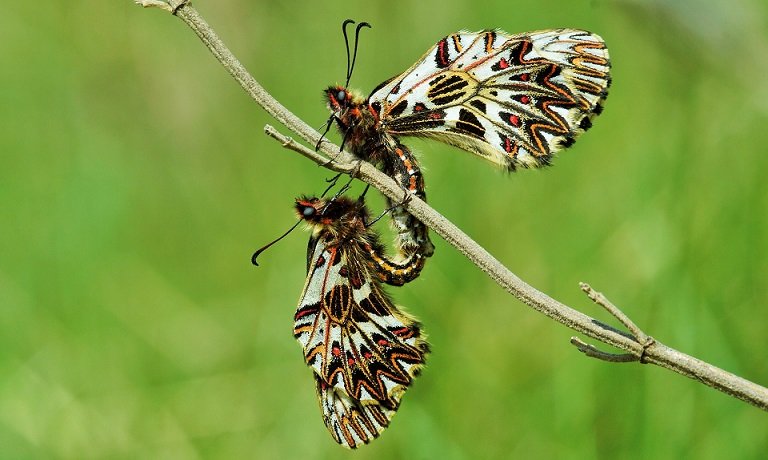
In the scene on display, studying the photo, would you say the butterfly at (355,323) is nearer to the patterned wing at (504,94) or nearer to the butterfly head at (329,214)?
the butterfly head at (329,214)

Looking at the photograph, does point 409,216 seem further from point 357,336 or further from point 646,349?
point 646,349

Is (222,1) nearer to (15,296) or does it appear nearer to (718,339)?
(15,296)

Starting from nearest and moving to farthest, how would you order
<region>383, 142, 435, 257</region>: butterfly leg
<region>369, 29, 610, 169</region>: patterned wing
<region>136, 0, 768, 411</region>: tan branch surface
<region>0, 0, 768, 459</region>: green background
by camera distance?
<region>136, 0, 768, 411</region>: tan branch surface < <region>369, 29, 610, 169</region>: patterned wing < <region>383, 142, 435, 257</region>: butterfly leg < <region>0, 0, 768, 459</region>: green background

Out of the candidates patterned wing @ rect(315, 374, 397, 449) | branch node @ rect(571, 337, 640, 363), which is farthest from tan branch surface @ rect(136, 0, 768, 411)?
patterned wing @ rect(315, 374, 397, 449)

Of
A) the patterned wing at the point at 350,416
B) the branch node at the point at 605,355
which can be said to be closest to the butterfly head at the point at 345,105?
the patterned wing at the point at 350,416

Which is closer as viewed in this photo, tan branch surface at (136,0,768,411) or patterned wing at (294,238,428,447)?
tan branch surface at (136,0,768,411)

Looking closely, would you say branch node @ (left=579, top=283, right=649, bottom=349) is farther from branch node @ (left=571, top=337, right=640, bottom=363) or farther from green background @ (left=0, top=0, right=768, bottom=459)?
green background @ (left=0, top=0, right=768, bottom=459)
